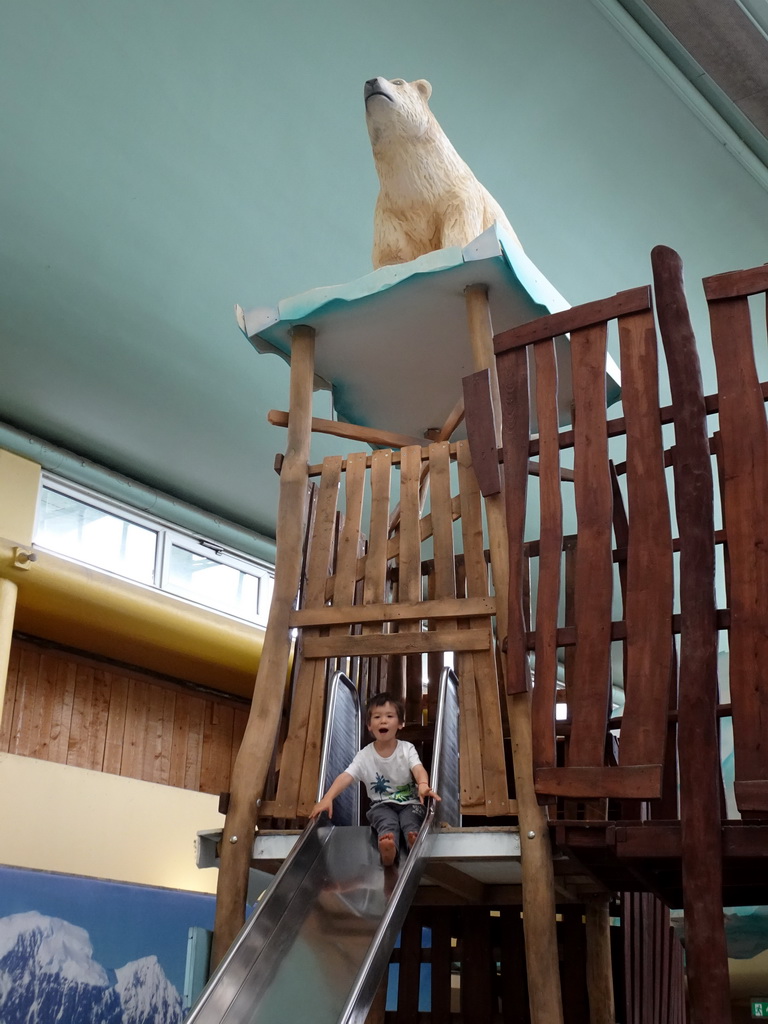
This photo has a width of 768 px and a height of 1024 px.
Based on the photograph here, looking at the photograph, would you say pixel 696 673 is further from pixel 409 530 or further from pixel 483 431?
pixel 409 530

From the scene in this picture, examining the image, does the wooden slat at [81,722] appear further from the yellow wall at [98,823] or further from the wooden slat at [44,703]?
the yellow wall at [98,823]

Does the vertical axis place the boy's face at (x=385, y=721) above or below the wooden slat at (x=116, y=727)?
below

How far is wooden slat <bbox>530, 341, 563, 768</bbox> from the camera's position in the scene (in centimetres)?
375

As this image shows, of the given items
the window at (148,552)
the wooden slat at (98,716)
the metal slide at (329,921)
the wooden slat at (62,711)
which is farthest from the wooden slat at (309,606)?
the wooden slat at (98,716)

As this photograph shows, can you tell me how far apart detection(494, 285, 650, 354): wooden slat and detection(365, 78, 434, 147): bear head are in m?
1.43

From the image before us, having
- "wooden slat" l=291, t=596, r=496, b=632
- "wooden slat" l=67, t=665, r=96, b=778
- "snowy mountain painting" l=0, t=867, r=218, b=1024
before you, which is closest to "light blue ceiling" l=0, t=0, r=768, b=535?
"wooden slat" l=67, t=665, r=96, b=778

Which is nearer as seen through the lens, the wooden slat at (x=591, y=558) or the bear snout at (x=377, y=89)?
the wooden slat at (x=591, y=558)

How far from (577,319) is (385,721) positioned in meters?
1.83

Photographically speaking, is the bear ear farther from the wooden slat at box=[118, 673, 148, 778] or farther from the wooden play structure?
the wooden slat at box=[118, 673, 148, 778]

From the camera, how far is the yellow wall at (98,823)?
24.3ft

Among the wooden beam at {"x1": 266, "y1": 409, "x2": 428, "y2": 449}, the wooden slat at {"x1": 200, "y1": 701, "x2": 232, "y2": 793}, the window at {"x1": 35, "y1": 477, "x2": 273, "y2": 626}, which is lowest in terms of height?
the wooden slat at {"x1": 200, "y1": 701, "x2": 232, "y2": 793}

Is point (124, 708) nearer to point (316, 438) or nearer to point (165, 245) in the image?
point (316, 438)

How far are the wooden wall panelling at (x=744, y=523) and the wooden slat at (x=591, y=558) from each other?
45 cm

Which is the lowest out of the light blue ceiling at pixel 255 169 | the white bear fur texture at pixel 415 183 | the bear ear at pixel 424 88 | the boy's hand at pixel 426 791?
the boy's hand at pixel 426 791
